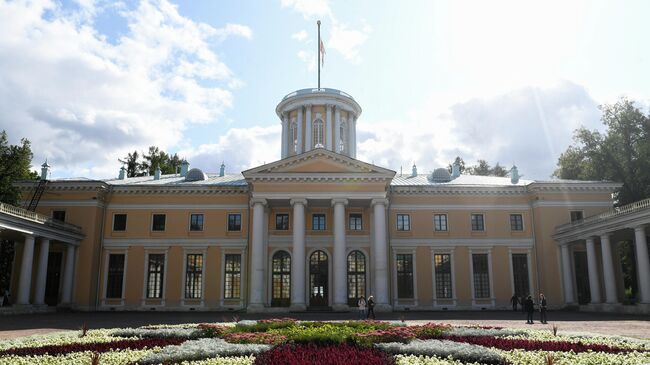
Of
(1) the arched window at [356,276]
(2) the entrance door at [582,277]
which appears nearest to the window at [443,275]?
(1) the arched window at [356,276]

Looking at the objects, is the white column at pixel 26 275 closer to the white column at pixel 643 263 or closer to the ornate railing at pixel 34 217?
the ornate railing at pixel 34 217

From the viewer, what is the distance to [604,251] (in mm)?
33656

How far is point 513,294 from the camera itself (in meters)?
38.3

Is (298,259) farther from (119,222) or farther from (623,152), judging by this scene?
(623,152)

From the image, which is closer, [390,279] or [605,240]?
[605,240]

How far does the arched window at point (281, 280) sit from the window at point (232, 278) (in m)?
2.61

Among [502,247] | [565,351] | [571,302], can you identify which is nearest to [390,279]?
[502,247]

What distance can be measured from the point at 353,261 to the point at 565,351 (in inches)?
1035

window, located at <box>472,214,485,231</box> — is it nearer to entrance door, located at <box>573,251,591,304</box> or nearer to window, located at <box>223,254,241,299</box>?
entrance door, located at <box>573,251,591,304</box>

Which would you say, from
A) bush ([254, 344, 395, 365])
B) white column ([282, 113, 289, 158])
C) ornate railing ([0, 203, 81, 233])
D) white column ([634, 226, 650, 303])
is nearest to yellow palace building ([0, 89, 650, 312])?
ornate railing ([0, 203, 81, 233])

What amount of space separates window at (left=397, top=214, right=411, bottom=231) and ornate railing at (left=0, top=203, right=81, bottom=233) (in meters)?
23.6

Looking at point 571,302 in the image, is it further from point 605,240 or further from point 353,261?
point 353,261

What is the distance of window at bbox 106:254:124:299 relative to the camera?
38625mm

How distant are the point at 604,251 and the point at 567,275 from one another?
465cm
